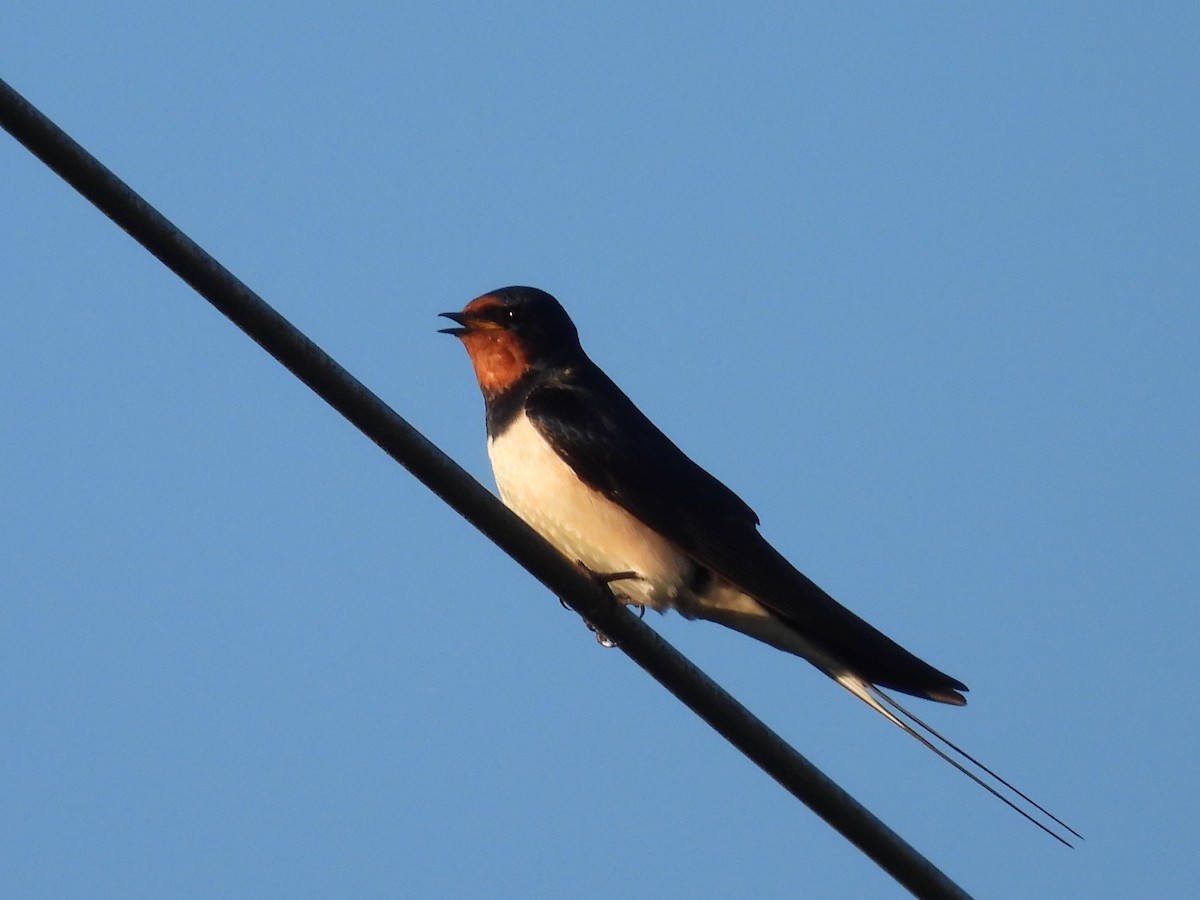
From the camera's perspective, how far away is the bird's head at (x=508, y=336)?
380cm

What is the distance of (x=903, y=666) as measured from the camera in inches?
122

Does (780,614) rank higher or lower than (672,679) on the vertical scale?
higher

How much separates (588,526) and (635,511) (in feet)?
0.32

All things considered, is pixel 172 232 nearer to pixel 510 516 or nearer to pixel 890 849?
pixel 510 516

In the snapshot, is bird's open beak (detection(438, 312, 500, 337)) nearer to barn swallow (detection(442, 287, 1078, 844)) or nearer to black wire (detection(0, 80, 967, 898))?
barn swallow (detection(442, 287, 1078, 844))

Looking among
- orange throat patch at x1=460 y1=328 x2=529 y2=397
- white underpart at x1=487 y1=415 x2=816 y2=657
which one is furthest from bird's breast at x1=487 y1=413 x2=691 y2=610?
orange throat patch at x1=460 y1=328 x2=529 y2=397

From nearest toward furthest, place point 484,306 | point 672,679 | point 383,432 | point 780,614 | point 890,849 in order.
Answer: point 383,432 < point 890,849 < point 672,679 < point 780,614 < point 484,306

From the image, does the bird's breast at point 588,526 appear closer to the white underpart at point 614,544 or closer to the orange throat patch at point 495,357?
the white underpart at point 614,544

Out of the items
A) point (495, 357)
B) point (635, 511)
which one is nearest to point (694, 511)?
point (635, 511)

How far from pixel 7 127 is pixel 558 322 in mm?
2275

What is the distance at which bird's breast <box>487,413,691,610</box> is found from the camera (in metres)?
3.44

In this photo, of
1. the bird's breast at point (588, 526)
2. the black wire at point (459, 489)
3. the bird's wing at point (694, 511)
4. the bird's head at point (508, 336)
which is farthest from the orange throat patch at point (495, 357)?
the black wire at point (459, 489)

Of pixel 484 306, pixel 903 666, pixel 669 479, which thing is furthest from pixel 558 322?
pixel 903 666

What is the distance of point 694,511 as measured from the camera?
11.6 ft
